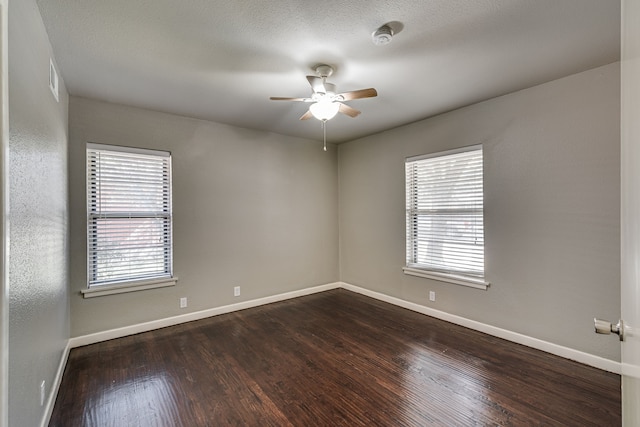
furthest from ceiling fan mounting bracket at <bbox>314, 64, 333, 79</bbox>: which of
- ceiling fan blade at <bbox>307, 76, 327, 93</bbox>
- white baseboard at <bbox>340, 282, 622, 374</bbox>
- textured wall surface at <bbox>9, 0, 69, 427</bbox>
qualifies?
white baseboard at <bbox>340, 282, 622, 374</bbox>

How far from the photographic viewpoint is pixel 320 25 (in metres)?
1.86

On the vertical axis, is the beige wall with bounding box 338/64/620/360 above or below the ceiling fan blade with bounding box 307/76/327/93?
below

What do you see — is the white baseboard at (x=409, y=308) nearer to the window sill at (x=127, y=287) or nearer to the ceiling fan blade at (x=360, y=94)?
the window sill at (x=127, y=287)

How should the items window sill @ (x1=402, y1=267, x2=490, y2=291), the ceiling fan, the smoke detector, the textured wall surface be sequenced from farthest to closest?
1. window sill @ (x1=402, y1=267, x2=490, y2=291)
2. the ceiling fan
3. the smoke detector
4. the textured wall surface

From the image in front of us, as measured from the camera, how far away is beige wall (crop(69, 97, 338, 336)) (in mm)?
2992

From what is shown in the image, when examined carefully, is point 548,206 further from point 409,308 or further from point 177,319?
point 177,319

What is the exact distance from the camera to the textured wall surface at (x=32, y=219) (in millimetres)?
1291

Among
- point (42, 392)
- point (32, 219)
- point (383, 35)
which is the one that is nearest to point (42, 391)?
point (42, 392)

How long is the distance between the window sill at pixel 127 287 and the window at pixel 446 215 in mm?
3049

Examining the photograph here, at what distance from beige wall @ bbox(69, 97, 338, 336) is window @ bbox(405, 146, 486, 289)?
1.55 metres

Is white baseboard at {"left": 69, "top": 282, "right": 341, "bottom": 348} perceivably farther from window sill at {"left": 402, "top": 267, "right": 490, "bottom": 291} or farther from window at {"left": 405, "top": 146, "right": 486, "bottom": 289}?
window at {"left": 405, "top": 146, "right": 486, "bottom": 289}

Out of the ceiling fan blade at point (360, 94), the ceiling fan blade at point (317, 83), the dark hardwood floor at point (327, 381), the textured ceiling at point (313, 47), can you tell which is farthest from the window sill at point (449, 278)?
the ceiling fan blade at point (317, 83)

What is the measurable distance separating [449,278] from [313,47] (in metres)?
2.89

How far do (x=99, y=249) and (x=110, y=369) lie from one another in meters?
1.23
